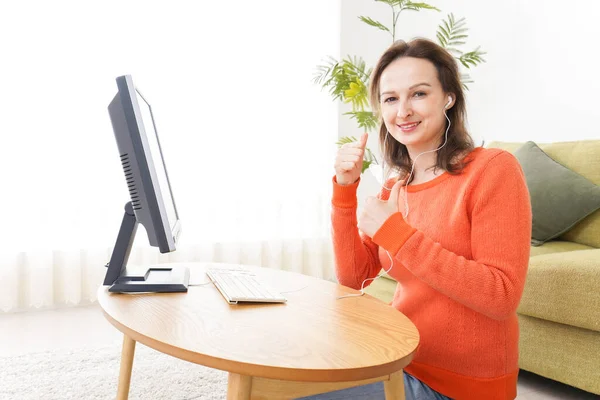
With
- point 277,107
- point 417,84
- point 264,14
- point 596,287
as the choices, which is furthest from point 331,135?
point 417,84

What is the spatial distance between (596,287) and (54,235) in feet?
8.63

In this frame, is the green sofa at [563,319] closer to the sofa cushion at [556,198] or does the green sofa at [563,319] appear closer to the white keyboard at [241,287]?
the sofa cushion at [556,198]

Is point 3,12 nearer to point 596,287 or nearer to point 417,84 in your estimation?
point 417,84

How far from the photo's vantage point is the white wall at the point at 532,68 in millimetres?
2971

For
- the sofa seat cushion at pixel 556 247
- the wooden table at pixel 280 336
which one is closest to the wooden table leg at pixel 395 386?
the wooden table at pixel 280 336

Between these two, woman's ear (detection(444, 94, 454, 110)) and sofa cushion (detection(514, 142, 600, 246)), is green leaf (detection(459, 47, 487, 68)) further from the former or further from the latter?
woman's ear (detection(444, 94, 454, 110))

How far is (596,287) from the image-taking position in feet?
5.79

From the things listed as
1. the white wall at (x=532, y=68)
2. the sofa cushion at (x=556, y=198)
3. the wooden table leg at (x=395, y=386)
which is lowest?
the wooden table leg at (x=395, y=386)

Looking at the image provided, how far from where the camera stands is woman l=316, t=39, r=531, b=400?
3.42 ft

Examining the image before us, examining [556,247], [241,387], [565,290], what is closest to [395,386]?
[241,387]

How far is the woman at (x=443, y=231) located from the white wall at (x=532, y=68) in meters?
2.09

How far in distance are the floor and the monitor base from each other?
131 cm

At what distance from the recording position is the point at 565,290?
1851mm

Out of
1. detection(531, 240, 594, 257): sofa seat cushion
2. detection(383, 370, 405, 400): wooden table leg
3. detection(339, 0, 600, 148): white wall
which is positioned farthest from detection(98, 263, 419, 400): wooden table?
detection(339, 0, 600, 148): white wall
